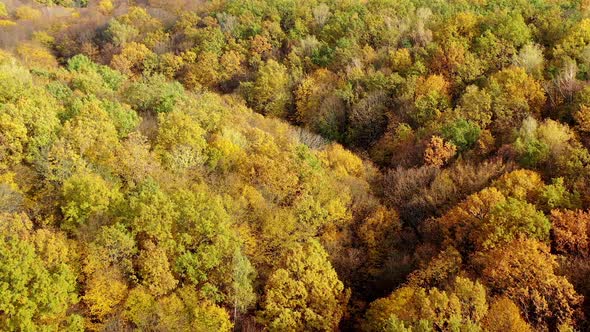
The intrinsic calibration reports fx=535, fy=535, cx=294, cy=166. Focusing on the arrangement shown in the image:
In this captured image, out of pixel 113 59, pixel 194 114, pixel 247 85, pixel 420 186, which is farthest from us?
pixel 113 59

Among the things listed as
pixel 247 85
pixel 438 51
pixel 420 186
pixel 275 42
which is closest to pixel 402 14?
pixel 438 51

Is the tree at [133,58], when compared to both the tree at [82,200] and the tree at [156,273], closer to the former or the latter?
the tree at [82,200]

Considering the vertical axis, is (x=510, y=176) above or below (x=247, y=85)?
above

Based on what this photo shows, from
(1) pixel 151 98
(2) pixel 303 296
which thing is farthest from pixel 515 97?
(1) pixel 151 98

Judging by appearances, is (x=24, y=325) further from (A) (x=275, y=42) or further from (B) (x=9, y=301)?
(A) (x=275, y=42)

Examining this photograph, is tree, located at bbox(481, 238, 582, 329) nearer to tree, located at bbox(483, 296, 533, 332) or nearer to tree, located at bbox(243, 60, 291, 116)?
tree, located at bbox(483, 296, 533, 332)

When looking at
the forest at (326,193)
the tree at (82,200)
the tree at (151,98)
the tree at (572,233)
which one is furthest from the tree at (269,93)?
the tree at (572,233)

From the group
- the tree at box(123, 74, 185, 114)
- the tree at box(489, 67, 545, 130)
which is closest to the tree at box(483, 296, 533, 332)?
the tree at box(489, 67, 545, 130)
